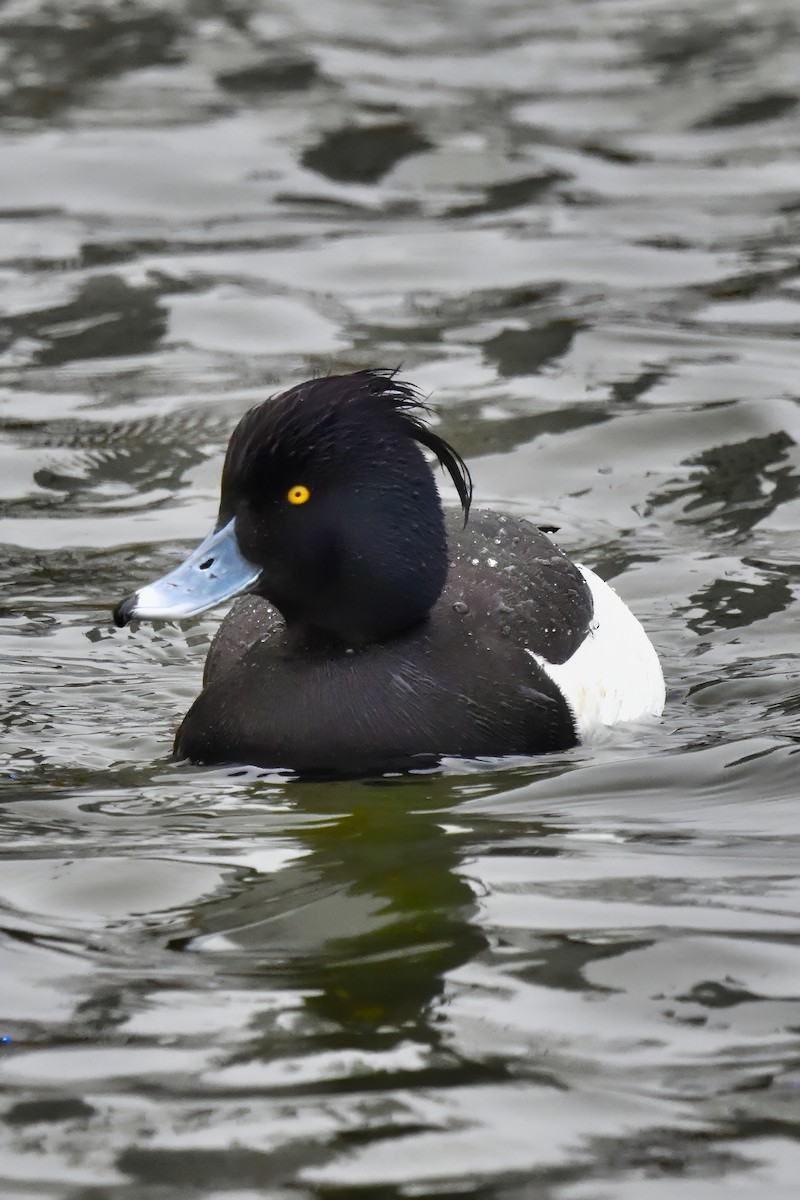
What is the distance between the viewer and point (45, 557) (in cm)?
789

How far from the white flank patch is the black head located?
0.52 m

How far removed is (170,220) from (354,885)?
7687 mm

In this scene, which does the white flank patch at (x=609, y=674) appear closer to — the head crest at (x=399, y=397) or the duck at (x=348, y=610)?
the duck at (x=348, y=610)

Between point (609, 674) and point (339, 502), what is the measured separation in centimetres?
109

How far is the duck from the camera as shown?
5.64 m

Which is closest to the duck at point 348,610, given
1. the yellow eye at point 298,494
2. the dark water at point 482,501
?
the yellow eye at point 298,494

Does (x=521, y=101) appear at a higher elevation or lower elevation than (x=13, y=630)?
higher

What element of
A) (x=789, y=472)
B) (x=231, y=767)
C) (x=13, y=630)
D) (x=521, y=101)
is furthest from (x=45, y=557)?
(x=521, y=101)

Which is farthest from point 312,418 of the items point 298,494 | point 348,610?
point 348,610

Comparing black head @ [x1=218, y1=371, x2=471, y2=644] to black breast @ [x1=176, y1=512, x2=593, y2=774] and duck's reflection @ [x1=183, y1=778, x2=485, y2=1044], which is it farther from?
duck's reflection @ [x1=183, y1=778, x2=485, y2=1044]

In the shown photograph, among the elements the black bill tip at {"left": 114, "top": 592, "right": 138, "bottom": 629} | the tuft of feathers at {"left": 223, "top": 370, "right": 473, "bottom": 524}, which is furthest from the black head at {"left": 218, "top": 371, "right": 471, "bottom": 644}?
the black bill tip at {"left": 114, "top": 592, "right": 138, "bottom": 629}

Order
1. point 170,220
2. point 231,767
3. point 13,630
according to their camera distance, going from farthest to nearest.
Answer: point 170,220 → point 13,630 → point 231,767

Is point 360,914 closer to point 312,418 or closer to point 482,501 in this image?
point 312,418

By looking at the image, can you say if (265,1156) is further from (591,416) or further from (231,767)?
(591,416)
